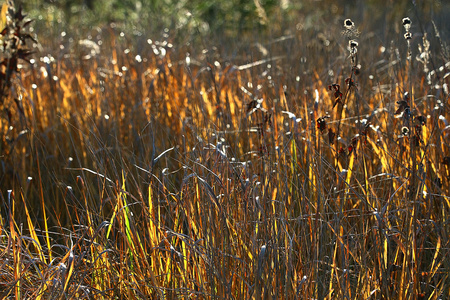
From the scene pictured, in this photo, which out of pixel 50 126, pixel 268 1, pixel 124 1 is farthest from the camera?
pixel 268 1

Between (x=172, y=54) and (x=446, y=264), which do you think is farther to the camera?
(x=172, y=54)

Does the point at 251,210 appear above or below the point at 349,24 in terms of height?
below

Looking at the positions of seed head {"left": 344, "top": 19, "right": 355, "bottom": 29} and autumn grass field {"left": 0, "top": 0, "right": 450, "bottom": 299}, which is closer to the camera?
autumn grass field {"left": 0, "top": 0, "right": 450, "bottom": 299}

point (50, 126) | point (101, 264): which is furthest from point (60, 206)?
point (101, 264)

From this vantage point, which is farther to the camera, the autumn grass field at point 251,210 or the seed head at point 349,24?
the seed head at point 349,24

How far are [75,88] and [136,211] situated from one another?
4.21 feet

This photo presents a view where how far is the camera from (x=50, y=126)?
2797 mm

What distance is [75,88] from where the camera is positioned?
3.23m

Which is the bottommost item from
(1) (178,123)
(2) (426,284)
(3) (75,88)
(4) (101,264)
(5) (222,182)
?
(2) (426,284)

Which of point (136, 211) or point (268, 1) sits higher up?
point (268, 1)

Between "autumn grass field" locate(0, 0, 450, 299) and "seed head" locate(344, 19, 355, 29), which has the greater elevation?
"seed head" locate(344, 19, 355, 29)

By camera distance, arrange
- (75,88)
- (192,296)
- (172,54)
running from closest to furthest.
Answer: (192,296), (75,88), (172,54)

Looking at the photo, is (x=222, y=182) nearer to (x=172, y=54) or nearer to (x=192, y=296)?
(x=192, y=296)

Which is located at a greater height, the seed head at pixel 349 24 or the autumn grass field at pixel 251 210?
the seed head at pixel 349 24
